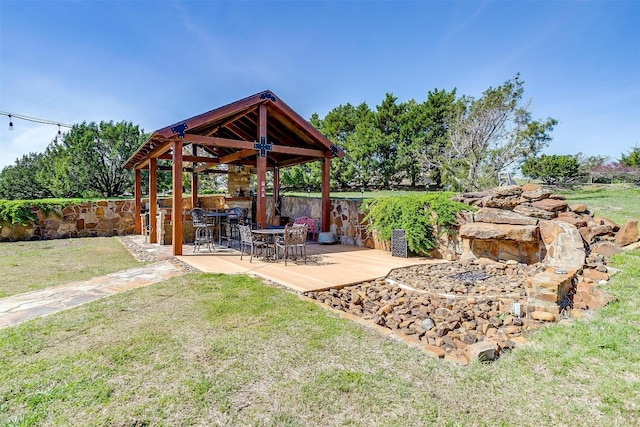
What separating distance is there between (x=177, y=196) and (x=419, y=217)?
220 inches

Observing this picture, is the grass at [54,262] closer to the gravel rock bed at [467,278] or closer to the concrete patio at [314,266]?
the concrete patio at [314,266]

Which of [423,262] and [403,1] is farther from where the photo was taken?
[403,1]

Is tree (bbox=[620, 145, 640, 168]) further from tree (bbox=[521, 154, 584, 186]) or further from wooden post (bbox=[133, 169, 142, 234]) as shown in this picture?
wooden post (bbox=[133, 169, 142, 234])

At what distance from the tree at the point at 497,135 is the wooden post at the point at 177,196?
12.7 meters

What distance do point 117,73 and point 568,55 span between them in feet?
55.4

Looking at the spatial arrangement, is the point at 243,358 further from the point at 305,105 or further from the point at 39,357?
the point at 305,105

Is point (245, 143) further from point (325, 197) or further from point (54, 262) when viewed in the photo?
point (54, 262)

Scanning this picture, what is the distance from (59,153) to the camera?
694 inches

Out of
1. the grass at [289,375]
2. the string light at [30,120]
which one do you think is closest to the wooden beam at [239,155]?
the grass at [289,375]

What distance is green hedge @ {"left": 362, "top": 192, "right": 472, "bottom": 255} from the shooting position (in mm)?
7262

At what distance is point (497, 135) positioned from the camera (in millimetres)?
16375

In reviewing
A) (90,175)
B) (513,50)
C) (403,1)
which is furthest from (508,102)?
(90,175)

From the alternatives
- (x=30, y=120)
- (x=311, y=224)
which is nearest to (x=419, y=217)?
(x=311, y=224)

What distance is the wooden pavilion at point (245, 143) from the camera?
7.60 m
